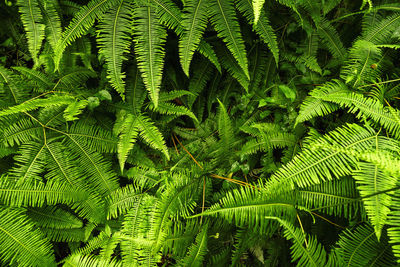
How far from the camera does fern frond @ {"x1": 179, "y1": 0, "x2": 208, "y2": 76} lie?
2.08m

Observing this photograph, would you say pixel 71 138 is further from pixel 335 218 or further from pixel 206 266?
pixel 335 218

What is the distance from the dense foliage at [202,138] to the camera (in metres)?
1.62

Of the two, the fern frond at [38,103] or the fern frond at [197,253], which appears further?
the fern frond at [38,103]

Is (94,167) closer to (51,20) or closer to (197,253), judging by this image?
(197,253)

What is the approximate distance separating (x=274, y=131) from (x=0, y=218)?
2443 millimetres

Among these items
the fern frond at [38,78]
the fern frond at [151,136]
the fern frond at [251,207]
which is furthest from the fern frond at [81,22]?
the fern frond at [251,207]

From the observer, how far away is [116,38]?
2.14 meters

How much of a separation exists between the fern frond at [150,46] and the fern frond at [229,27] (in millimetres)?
509

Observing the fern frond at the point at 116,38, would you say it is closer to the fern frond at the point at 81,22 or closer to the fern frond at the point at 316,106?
the fern frond at the point at 81,22

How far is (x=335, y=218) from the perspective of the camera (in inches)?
74.3

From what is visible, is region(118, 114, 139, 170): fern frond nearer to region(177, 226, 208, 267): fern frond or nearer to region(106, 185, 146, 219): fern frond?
region(106, 185, 146, 219): fern frond

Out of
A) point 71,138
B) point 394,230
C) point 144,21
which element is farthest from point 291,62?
point 71,138

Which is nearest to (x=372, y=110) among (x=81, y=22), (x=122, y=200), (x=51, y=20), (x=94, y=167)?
(x=122, y=200)

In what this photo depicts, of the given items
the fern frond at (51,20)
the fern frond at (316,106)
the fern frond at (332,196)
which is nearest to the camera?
the fern frond at (332,196)
